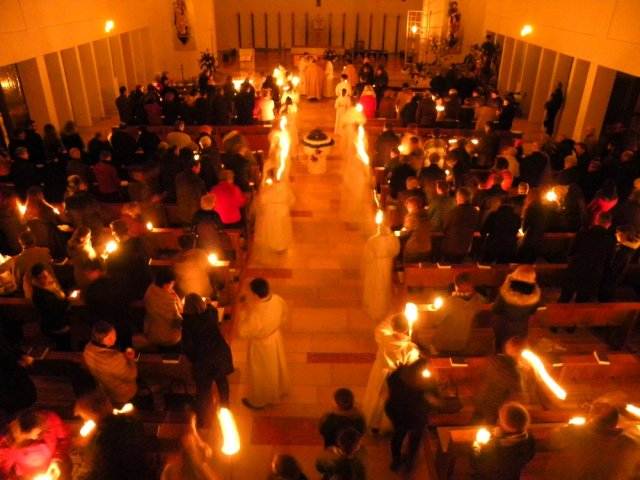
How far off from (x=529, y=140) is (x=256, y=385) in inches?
503

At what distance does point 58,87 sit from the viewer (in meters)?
14.3

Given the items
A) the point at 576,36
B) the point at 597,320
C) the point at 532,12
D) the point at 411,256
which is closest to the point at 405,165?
the point at 411,256

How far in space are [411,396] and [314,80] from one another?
15137 millimetres

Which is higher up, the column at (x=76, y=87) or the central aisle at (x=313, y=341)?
the column at (x=76, y=87)

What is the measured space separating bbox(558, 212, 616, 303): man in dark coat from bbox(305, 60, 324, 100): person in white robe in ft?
42.5

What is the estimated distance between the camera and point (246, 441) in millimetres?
5117

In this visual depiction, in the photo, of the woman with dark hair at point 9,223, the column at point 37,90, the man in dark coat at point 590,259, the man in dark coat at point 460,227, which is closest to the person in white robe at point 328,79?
the column at point 37,90

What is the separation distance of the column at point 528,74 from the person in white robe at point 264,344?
15587mm

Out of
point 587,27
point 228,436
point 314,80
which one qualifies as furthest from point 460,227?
point 314,80

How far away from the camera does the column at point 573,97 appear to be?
538 inches

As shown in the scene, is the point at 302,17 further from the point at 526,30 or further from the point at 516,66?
the point at 526,30

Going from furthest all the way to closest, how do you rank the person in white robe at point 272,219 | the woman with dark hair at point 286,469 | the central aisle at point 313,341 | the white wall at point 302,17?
the white wall at point 302,17 < the person in white robe at point 272,219 < the central aisle at point 313,341 < the woman with dark hair at point 286,469

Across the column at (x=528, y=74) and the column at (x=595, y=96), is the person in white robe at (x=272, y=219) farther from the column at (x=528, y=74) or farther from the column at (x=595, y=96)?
the column at (x=528, y=74)

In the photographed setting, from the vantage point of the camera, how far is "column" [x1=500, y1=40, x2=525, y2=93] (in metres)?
18.2
